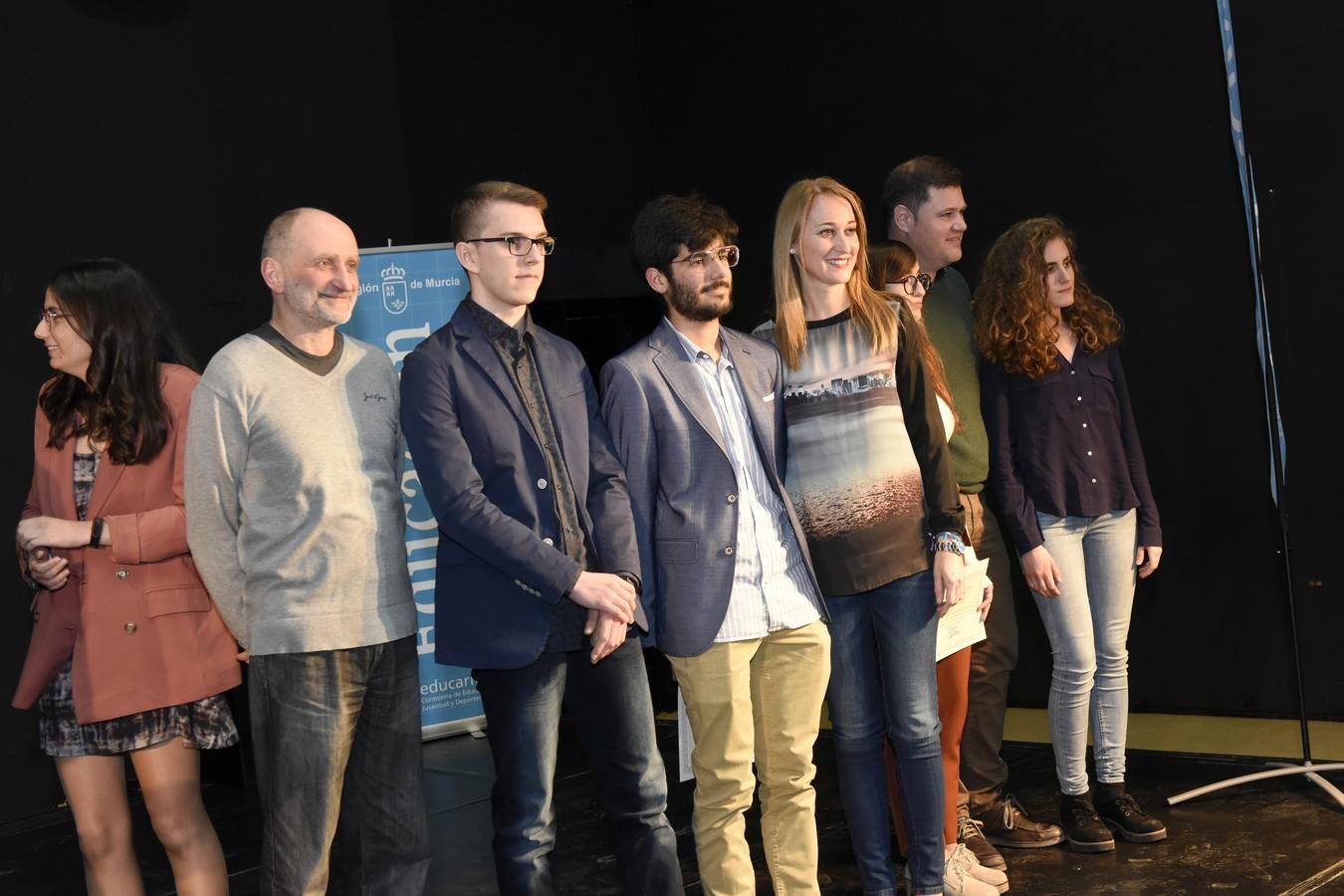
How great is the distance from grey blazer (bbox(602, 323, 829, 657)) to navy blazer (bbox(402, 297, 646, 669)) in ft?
0.26

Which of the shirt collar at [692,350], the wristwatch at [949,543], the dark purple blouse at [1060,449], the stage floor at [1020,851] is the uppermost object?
the shirt collar at [692,350]

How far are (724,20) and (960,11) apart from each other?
138 centimetres

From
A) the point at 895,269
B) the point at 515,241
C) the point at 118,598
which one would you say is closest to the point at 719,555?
the point at 515,241

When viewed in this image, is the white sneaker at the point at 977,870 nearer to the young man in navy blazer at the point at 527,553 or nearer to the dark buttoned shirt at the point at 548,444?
the young man in navy blazer at the point at 527,553

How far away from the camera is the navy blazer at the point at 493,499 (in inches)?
98.3

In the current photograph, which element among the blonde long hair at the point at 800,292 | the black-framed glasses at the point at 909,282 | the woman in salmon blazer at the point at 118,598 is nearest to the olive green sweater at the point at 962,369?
the black-framed glasses at the point at 909,282

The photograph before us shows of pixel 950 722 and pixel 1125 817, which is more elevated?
pixel 950 722

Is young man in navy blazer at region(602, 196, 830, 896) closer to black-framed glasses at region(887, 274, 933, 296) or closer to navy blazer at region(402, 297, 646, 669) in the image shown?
navy blazer at region(402, 297, 646, 669)

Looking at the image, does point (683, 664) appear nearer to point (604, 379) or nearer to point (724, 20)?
Result: point (604, 379)

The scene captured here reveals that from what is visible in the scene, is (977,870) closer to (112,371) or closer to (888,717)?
(888,717)

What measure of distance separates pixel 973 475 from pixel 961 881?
99cm

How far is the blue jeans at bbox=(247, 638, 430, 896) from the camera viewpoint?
2.48 meters

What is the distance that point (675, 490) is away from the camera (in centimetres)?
275

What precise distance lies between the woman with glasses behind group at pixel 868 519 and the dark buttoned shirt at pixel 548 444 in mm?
589
